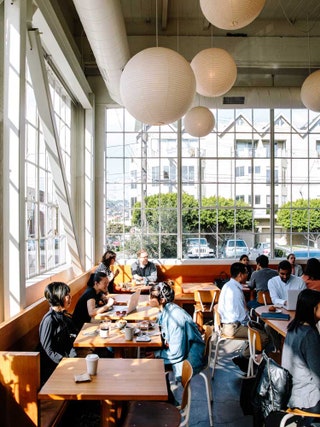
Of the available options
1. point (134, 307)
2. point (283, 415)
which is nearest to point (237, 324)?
point (134, 307)

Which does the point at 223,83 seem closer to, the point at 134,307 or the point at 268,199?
the point at 134,307

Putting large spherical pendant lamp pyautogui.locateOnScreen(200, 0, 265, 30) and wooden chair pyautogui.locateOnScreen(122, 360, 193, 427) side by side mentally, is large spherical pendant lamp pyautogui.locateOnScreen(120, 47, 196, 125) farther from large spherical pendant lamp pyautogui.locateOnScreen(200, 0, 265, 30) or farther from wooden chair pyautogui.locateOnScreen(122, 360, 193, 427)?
wooden chair pyautogui.locateOnScreen(122, 360, 193, 427)

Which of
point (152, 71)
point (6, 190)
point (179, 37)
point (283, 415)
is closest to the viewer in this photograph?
point (283, 415)

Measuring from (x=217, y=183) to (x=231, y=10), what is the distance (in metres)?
6.11

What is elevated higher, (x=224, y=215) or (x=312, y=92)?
(x=312, y=92)

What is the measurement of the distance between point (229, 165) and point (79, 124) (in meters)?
3.34

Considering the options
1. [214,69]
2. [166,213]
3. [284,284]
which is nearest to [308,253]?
[166,213]

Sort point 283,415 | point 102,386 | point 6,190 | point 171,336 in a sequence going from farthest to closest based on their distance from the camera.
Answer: point 6,190, point 171,336, point 102,386, point 283,415

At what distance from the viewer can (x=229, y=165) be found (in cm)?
880

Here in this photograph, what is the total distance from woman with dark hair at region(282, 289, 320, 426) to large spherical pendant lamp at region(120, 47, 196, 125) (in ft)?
5.44

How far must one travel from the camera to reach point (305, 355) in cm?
262

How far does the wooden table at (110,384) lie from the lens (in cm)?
242

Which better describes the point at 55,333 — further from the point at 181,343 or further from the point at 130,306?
the point at 130,306

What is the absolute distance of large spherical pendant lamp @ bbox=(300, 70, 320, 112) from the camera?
4.22 m
